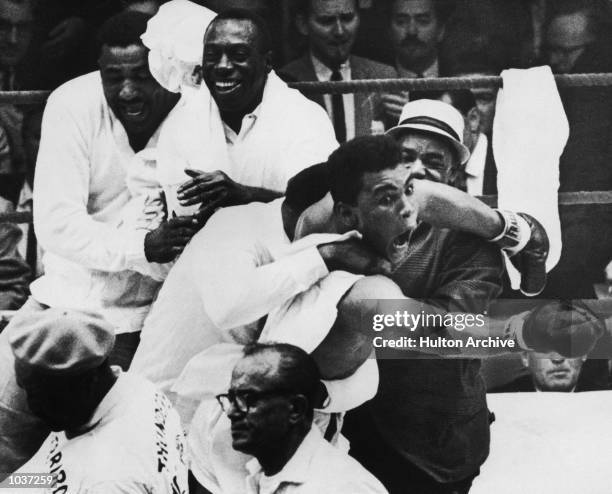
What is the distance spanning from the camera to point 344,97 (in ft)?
14.5

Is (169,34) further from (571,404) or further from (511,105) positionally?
(571,404)

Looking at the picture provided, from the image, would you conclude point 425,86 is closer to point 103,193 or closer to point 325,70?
point 325,70

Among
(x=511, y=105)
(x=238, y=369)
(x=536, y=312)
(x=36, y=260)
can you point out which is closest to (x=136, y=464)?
(x=238, y=369)

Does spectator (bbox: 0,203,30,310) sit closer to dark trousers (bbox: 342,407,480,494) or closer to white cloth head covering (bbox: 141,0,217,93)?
white cloth head covering (bbox: 141,0,217,93)

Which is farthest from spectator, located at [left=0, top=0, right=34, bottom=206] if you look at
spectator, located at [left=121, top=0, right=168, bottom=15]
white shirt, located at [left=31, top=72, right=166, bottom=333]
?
spectator, located at [left=121, top=0, right=168, bottom=15]

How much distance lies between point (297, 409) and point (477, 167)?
1417 mm

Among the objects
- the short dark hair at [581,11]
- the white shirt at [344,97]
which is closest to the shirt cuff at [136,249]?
the white shirt at [344,97]

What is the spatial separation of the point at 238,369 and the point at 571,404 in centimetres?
160

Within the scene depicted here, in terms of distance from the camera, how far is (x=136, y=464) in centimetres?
359

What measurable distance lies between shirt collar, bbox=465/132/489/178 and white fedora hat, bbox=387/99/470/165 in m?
0.03

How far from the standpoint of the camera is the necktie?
172 inches

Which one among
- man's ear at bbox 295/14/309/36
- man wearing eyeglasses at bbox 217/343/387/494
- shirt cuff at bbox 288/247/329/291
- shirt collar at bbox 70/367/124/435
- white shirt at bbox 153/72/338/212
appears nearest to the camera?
shirt collar at bbox 70/367/124/435

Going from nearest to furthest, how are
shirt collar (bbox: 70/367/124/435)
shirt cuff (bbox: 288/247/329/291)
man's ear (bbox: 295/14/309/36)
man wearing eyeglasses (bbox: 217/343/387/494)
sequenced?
shirt collar (bbox: 70/367/124/435)
man wearing eyeglasses (bbox: 217/343/387/494)
shirt cuff (bbox: 288/247/329/291)
man's ear (bbox: 295/14/309/36)

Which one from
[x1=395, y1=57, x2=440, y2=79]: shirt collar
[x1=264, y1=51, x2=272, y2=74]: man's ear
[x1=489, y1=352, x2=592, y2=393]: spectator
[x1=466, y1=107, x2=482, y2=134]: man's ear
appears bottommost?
[x1=489, y1=352, x2=592, y2=393]: spectator
